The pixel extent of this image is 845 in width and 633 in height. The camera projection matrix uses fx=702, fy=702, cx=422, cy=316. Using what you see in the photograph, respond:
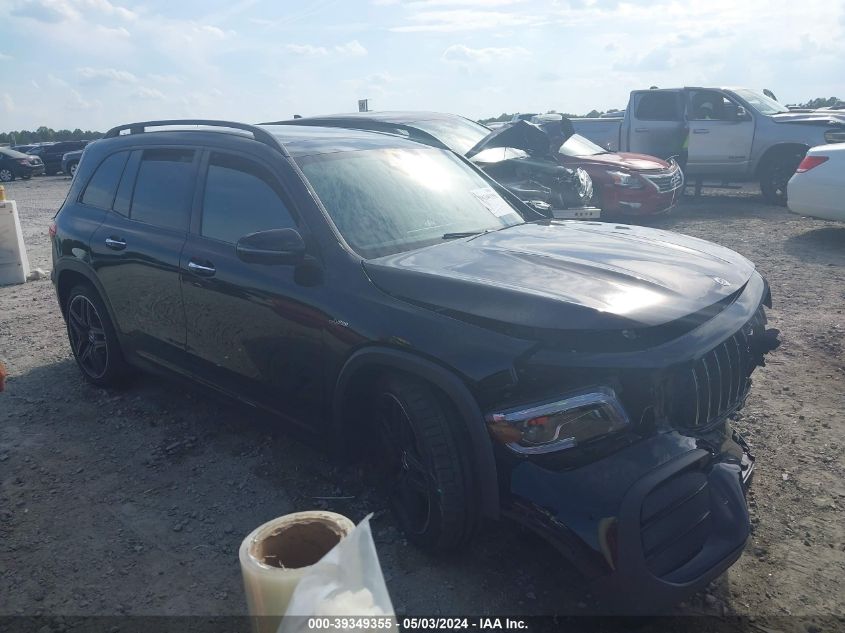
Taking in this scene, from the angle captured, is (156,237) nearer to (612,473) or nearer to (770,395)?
(612,473)

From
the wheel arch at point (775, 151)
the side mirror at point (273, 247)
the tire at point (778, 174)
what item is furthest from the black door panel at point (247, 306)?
the tire at point (778, 174)

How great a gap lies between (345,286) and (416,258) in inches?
14.1

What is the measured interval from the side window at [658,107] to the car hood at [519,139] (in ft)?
19.2

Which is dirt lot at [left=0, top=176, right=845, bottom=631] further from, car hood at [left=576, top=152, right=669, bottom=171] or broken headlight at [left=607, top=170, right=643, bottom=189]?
car hood at [left=576, top=152, right=669, bottom=171]

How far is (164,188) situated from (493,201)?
2.01 meters

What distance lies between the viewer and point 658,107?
45.6 feet

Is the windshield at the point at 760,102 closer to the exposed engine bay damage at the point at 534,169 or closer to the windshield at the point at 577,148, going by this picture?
the windshield at the point at 577,148

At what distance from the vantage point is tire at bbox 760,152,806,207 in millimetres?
12430

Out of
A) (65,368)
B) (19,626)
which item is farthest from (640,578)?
(65,368)

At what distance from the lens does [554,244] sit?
3473 mm

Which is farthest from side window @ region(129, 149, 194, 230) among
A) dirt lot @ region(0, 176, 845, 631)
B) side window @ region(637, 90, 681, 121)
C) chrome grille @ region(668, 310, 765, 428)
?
side window @ region(637, 90, 681, 121)

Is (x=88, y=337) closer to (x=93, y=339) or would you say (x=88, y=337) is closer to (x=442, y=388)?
(x=93, y=339)

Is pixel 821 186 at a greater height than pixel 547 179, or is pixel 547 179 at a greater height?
pixel 547 179

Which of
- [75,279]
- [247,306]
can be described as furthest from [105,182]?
[247,306]
